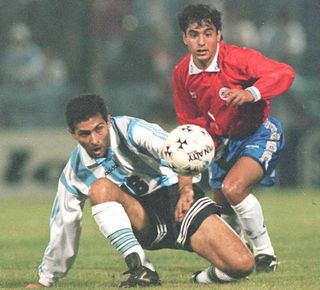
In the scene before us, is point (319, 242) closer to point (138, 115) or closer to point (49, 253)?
point (49, 253)

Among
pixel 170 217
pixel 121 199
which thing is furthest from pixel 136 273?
pixel 170 217

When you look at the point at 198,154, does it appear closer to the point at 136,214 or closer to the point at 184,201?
the point at 184,201

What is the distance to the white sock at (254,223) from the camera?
8.83m

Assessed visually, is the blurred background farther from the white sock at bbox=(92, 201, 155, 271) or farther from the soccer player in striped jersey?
the white sock at bbox=(92, 201, 155, 271)

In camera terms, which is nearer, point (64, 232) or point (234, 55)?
point (64, 232)

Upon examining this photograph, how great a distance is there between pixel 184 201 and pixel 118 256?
8.04 ft

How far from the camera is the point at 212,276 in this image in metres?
7.90

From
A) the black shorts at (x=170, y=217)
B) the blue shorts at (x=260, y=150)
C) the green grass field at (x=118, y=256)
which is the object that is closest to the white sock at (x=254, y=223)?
the green grass field at (x=118, y=256)

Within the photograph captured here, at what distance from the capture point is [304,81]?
16.8 metres

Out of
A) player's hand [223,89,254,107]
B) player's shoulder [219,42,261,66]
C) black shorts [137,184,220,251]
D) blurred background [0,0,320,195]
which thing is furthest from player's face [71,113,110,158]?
blurred background [0,0,320,195]

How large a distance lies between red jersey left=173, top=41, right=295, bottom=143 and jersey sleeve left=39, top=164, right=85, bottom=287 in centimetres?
162

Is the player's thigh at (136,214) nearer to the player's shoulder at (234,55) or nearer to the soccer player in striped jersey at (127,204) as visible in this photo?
the soccer player in striped jersey at (127,204)

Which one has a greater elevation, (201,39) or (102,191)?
(201,39)

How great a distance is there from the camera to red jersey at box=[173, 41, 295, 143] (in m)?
8.98
